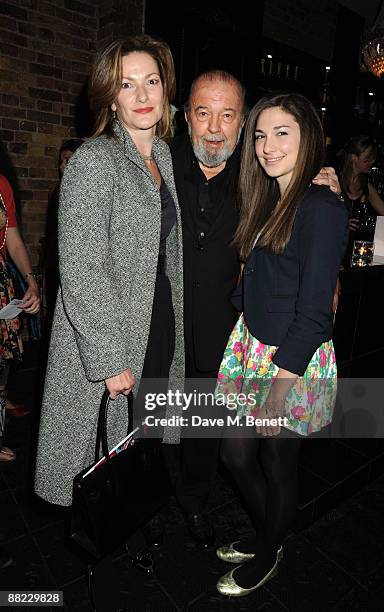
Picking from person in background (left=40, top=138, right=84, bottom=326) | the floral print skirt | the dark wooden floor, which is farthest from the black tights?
person in background (left=40, top=138, right=84, bottom=326)

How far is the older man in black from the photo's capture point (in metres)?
1.86

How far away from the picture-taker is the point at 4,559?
6.38 feet

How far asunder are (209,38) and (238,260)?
3.46 m

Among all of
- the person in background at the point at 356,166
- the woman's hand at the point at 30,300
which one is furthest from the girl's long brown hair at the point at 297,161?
the person in background at the point at 356,166

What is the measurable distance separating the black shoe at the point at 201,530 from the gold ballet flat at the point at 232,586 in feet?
Result: 0.75

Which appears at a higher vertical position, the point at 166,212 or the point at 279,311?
the point at 166,212

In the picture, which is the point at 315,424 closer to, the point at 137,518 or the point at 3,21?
the point at 137,518

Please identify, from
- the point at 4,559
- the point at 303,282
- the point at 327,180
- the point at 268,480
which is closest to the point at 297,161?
the point at 327,180

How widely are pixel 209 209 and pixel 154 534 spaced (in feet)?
4.98

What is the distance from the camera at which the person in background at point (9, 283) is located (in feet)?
7.38

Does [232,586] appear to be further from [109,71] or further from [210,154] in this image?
[109,71]

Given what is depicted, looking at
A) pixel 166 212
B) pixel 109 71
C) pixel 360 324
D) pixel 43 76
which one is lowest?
pixel 360 324

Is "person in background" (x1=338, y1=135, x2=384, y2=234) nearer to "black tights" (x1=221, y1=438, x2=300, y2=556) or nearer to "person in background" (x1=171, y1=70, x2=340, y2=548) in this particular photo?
"person in background" (x1=171, y1=70, x2=340, y2=548)

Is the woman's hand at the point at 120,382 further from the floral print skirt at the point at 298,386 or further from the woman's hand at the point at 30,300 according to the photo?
the woman's hand at the point at 30,300
